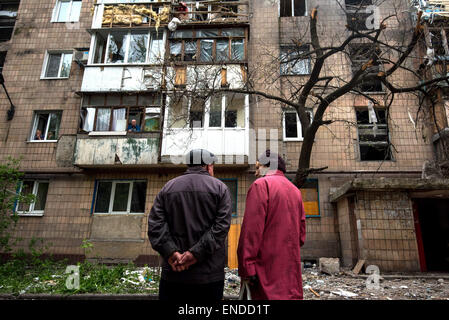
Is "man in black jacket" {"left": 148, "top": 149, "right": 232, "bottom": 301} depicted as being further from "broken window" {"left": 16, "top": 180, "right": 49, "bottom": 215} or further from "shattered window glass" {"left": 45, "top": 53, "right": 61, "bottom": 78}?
"shattered window glass" {"left": 45, "top": 53, "right": 61, "bottom": 78}

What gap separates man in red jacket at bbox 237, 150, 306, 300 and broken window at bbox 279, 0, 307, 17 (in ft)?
45.4

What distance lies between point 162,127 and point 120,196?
3.56 m

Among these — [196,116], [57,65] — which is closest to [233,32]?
[196,116]

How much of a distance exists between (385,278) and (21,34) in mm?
19074

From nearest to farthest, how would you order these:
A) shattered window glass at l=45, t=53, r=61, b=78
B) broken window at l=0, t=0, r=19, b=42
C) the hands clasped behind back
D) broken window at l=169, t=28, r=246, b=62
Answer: the hands clasped behind back < broken window at l=169, t=28, r=246, b=62 < shattered window glass at l=45, t=53, r=61, b=78 < broken window at l=0, t=0, r=19, b=42

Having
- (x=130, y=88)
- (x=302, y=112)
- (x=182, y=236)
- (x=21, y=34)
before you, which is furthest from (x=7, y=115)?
(x=182, y=236)

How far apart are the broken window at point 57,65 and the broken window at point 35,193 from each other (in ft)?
17.7

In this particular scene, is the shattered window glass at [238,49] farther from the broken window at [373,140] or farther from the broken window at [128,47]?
the broken window at [373,140]

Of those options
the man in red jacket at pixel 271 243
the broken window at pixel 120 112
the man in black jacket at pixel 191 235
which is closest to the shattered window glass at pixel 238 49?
the broken window at pixel 120 112

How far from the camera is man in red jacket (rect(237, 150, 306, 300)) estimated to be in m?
2.54

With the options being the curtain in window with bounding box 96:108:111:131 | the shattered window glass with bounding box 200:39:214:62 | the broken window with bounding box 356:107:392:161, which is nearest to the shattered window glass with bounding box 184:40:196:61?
the shattered window glass with bounding box 200:39:214:62

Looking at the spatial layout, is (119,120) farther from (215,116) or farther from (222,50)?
(222,50)

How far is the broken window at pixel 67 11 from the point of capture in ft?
47.1
